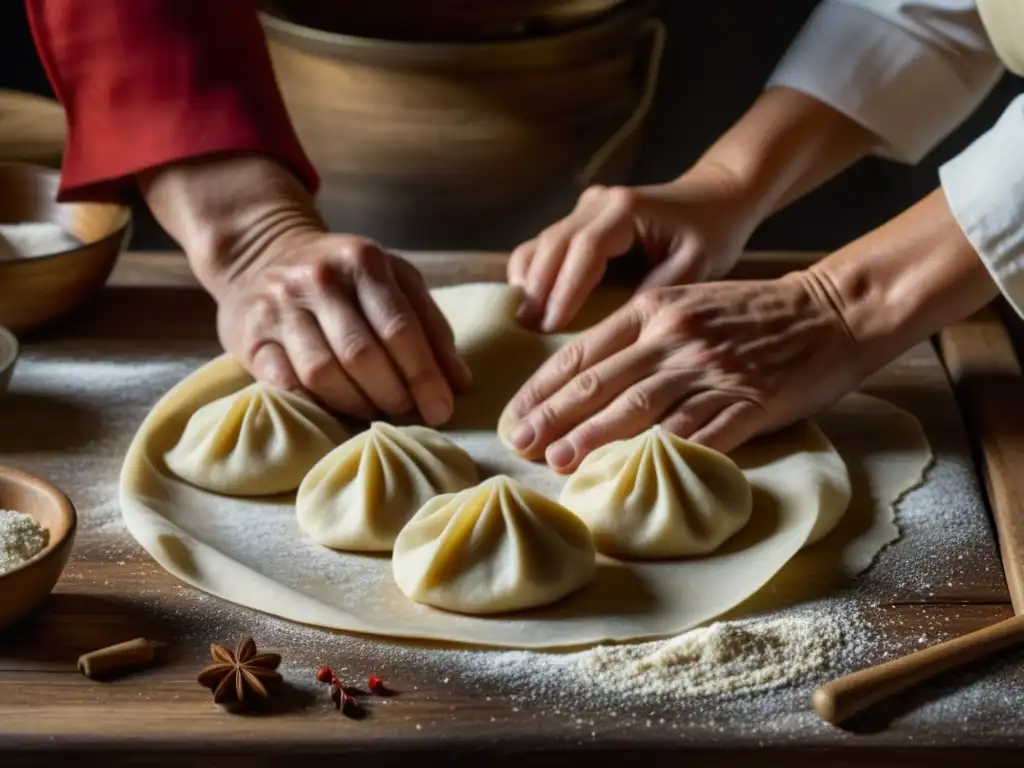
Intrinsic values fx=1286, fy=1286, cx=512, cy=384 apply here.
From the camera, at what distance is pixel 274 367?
1.59 meters

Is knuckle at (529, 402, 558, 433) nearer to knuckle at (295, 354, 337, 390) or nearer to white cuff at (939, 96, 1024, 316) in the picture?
knuckle at (295, 354, 337, 390)

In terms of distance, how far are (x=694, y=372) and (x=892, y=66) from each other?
607 mm

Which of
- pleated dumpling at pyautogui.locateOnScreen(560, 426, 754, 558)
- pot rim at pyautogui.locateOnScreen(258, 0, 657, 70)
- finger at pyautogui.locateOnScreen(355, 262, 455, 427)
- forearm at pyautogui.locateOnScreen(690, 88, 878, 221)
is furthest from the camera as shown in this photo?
pot rim at pyautogui.locateOnScreen(258, 0, 657, 70)

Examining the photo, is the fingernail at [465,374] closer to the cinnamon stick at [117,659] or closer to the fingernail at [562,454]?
the fingernail at [562,454]

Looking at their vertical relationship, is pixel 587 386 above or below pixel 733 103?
above

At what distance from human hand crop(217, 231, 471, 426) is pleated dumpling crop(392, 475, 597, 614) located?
289 mm

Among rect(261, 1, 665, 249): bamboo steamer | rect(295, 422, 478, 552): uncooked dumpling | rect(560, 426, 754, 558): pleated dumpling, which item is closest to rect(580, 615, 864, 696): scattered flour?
rect(560, 426, 754, 558): pleated dumpling

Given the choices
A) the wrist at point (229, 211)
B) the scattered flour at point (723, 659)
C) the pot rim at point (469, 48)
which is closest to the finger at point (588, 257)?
the wrist at point (229, 211)

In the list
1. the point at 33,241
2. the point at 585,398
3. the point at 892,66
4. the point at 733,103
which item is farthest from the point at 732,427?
the point at 733,103

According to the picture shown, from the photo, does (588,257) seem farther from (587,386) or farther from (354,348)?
(354,348)

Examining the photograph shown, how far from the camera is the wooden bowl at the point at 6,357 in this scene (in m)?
1.59

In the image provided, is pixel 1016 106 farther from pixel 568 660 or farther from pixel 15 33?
pixel 15 33

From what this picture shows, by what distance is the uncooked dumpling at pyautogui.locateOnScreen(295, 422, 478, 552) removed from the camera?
4.45 feet

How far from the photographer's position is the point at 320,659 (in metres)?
1.18
